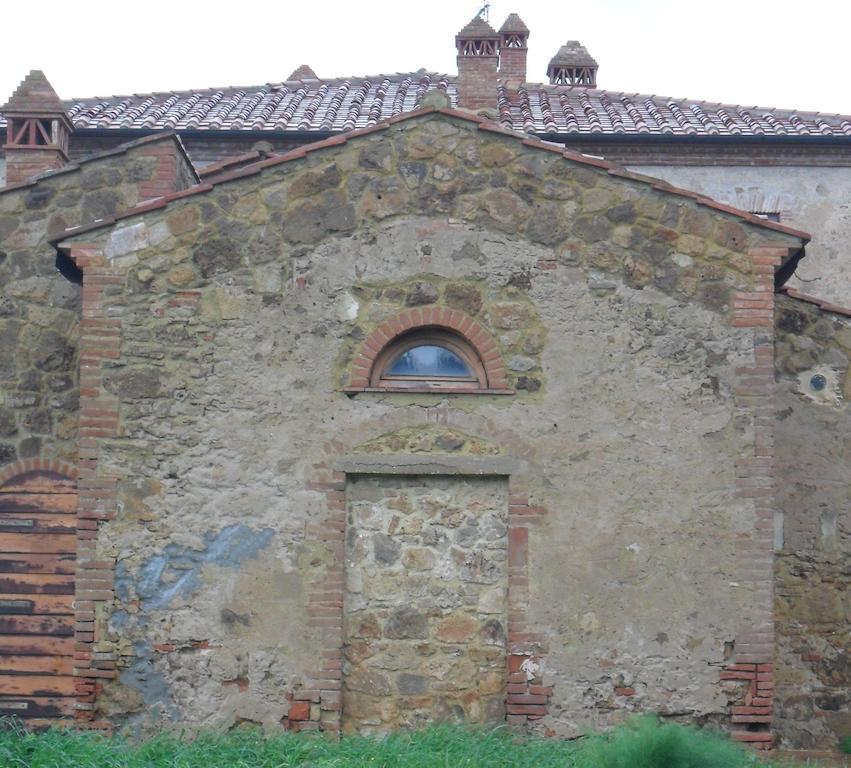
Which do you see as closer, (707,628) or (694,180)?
(707,628)

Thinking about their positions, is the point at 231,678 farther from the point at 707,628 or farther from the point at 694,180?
the point at 694,180

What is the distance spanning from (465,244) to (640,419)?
6.47 ft

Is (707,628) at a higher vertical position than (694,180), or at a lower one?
lower

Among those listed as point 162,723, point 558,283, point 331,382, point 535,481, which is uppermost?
point 558,283

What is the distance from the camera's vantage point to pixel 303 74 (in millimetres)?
24109

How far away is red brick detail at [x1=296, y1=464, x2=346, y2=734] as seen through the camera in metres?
10.0

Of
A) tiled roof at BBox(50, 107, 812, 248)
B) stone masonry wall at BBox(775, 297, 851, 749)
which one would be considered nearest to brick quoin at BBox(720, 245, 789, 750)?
tiled roof at BBox(50, 107, 812, 248)

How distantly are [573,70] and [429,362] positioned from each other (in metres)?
14.6

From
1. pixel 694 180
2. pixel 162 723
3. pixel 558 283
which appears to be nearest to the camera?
pixel 162 723

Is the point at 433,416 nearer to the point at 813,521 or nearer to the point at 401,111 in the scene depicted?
the point at 813,521

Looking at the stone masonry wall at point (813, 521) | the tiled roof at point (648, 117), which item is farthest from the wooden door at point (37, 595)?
the tiled roof at point (648, 117)

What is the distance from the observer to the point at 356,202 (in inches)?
420

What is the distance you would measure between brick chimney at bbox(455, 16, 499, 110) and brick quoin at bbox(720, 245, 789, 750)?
429 inches

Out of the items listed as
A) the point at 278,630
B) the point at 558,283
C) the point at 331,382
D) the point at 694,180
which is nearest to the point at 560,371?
the point at 558,283
